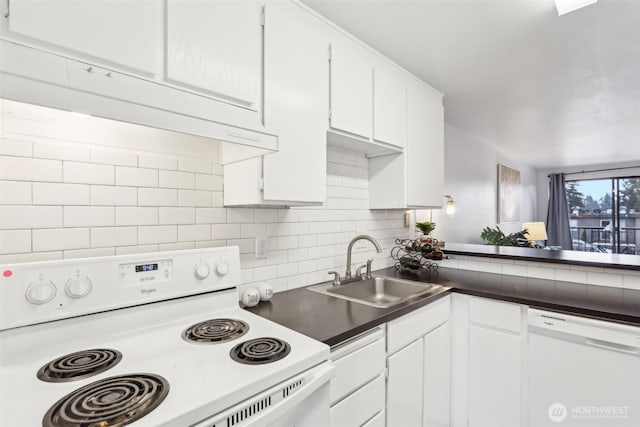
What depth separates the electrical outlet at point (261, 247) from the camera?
164cm

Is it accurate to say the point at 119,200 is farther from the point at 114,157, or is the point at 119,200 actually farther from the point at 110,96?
the point at 110,96

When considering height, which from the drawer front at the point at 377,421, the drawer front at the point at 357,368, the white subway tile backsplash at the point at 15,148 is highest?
the white subway tile backsplash at the point at 15,148

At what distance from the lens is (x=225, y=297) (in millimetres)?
1372

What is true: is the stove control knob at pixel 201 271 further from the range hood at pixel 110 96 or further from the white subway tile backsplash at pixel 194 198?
the range hood at pixel 110 96

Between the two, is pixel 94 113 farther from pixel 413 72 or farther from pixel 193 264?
pixel 413 72

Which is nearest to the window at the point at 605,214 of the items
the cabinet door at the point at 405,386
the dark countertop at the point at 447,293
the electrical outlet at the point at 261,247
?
Answer: the dark countertop at the point at 447,293

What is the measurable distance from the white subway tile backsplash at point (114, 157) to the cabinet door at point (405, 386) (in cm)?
140

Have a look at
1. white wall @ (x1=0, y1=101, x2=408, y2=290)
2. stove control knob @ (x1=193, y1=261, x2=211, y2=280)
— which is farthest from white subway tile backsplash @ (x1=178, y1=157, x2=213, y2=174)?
stove control knob @ (x1=193, y1=261, x2=211, y2=280)

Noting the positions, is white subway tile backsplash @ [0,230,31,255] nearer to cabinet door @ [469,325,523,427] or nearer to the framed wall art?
cabinet door @ [469,325,523,427]

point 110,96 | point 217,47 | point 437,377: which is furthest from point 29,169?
point 437,377

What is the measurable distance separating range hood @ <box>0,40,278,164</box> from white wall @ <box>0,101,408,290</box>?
0.46 m

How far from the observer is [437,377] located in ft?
5.85

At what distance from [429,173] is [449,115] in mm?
1277

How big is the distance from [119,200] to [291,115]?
0.80 metres
